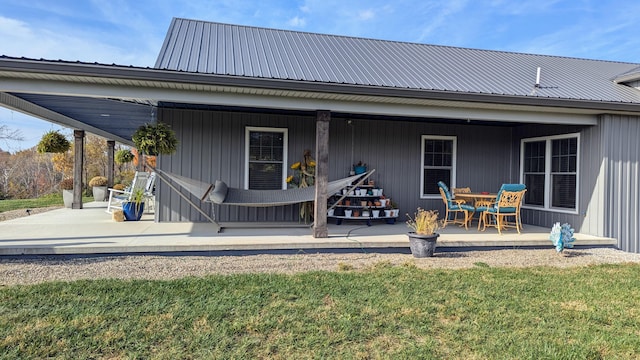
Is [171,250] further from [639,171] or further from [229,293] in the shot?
[639,171]

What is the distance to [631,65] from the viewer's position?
9.20m

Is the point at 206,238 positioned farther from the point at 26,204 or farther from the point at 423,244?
the point at 26,204

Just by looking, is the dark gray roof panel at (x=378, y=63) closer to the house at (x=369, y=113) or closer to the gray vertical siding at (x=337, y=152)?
the house at (x=369, y=113)

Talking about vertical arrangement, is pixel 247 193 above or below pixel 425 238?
above

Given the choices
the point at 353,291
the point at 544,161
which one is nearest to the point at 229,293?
the point at 353,291

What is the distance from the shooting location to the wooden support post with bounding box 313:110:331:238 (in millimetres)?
4941

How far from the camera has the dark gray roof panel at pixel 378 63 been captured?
5.94 meters

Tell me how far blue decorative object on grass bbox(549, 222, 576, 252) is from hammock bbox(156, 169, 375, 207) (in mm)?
2538

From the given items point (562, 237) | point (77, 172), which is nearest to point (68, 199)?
point (77, 172)

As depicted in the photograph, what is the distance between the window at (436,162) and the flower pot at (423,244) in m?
→ 2.61

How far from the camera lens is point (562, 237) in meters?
4.92

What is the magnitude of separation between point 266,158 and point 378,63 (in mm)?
2842

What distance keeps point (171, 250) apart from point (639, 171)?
22.4ft

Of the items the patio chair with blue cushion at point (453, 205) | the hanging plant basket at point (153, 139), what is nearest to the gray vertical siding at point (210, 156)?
the hanging plant basket at point (153, 139)
